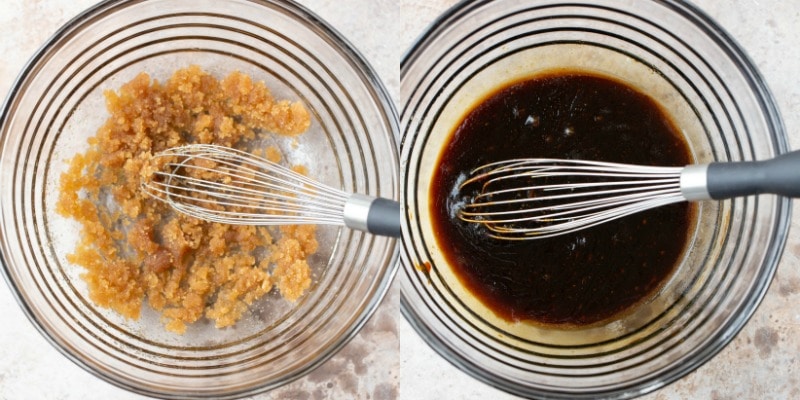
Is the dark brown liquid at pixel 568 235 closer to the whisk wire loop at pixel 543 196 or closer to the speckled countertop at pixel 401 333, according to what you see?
the whisk wire loop at pixel 543 196

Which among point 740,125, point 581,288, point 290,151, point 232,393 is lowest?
point 232,393

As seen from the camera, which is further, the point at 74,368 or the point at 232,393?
the point at 74,368

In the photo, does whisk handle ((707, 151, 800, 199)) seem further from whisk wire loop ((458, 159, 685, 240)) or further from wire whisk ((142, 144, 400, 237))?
wire whisk ((142, 144, 400, 237))

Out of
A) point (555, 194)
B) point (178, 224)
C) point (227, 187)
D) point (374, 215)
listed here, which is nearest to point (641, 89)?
point (555, 194)

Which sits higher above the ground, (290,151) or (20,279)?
(290,151)

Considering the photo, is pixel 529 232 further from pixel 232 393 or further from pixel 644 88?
pixel 232 393

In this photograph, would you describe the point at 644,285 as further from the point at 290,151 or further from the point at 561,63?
the point at 290,151

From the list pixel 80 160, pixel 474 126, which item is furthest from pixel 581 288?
pixel 80 160
